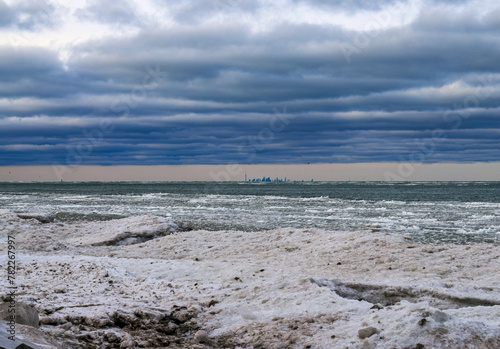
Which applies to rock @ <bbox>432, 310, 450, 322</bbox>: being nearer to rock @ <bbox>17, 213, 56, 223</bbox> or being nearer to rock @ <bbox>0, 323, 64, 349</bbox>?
rock @ <bbox>0, 323, 64, 349</bbox>

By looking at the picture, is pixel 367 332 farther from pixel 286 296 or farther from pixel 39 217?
pixel 39 217

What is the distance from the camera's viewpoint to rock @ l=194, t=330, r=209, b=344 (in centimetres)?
524

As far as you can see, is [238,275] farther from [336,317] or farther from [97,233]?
[97,233]

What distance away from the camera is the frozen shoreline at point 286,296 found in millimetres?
4844

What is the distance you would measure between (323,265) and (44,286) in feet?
19.5

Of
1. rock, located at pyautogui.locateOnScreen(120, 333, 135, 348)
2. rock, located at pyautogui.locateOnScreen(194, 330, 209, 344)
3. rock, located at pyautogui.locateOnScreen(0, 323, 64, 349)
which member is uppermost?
rock, located at pyautogui.locateOnScreen(0, 323, 64, 349)

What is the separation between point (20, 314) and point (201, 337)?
2.02m

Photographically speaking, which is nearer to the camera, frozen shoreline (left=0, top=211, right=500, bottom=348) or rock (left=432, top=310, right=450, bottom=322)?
rock (left=432, top=310, right=450, bottom=322)

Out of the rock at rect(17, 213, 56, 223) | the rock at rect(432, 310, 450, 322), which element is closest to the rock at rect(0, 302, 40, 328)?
the rock at rect(432, 310, 450, 322)

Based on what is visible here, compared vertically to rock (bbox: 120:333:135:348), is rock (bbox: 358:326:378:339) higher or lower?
higher

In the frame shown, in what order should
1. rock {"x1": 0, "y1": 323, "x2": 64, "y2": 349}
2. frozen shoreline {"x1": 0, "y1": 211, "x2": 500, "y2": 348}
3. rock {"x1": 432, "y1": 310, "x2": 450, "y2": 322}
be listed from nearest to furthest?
rock {"x1": 0, "y1": 323, "x2": 64, "y2": 349} → rock {"x1": 432, "y1": 310, "x2": 450, "y2": 322} → frozen shoreline {"x1": 0, "y1": 211, "x2": 500, "y2": 348}

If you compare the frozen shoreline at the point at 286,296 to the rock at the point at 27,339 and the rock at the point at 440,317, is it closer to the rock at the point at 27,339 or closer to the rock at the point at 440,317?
the rock at the point at 440,317

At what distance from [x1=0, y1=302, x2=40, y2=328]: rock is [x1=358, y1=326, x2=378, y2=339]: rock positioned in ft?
11.7

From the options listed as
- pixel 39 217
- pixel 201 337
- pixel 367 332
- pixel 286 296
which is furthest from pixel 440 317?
pixel 39 217
